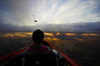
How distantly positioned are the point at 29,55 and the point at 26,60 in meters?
0.10

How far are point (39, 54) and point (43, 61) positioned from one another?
154 millimetres

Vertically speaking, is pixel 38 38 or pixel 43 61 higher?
pixel 38 38

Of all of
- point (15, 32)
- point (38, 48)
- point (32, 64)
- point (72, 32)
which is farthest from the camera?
point (15, 32)

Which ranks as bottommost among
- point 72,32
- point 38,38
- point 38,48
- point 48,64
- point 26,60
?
point 72,32

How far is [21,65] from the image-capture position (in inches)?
38.8

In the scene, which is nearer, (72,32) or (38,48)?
(38,48)

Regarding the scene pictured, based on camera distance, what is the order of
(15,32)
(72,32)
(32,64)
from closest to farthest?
(32,64)
(72,32)
(15,32)

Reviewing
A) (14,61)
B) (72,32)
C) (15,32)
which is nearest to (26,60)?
(14,61)

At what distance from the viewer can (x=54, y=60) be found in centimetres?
101

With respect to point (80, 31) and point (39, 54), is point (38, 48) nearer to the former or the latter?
point (39, 54)

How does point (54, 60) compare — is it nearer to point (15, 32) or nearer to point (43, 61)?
point (43, 61)

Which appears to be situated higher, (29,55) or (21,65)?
(29,55)

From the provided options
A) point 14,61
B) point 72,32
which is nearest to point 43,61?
point 14,61

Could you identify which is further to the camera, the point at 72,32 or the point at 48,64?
the point at 72,32
